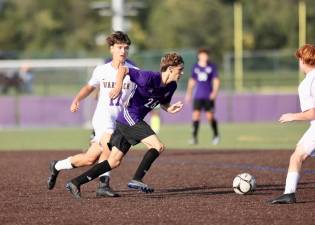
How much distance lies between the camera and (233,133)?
82.2ft

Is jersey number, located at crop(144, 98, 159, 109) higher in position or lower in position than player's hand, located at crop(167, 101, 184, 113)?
higher

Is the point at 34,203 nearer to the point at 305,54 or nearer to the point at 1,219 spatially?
the point at 1,219

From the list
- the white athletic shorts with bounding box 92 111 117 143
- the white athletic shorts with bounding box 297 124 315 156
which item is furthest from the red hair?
the white athletic shorts with bounding box 92 111 117 143

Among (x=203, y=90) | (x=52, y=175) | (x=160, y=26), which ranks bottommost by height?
(x=52, y=175)

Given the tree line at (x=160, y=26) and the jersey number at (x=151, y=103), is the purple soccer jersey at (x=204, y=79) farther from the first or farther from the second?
the tree line at (x=160, y=26)

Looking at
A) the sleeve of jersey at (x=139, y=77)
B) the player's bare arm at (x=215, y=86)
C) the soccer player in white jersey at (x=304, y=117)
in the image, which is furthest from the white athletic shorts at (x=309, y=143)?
the player's bare arm at (x=215, y=86)

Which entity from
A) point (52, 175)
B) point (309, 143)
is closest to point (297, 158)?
point (309, 143)

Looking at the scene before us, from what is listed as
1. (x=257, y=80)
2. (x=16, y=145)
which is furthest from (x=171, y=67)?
(x=257, y=80)

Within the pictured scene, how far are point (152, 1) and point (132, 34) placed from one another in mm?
12011

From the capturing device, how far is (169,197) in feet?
34.5

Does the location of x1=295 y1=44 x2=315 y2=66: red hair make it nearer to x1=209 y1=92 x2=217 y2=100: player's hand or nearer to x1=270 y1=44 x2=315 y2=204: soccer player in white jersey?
x1=270 y1=44 x2=315 y2=204: soccer player in white jersey

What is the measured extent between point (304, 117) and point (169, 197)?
215 centimetres

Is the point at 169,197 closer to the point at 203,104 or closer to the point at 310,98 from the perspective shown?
the point at 310,98

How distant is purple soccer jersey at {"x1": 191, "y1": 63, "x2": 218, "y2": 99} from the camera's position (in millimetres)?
20312
